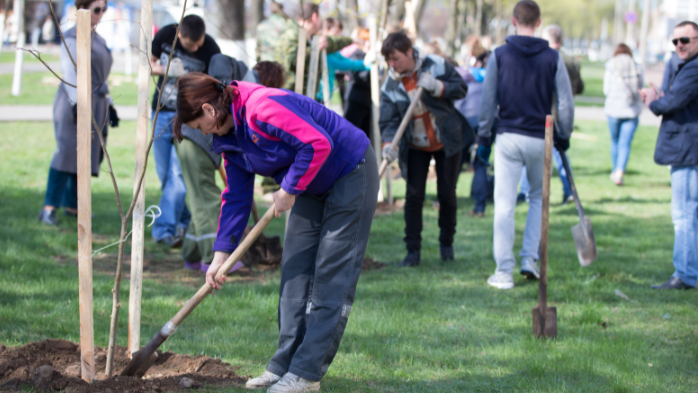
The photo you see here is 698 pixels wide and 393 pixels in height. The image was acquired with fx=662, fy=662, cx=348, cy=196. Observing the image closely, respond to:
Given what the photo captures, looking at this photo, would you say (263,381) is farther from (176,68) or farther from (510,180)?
(176,68)

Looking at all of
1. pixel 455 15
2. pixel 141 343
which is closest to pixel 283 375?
pixel 141 343

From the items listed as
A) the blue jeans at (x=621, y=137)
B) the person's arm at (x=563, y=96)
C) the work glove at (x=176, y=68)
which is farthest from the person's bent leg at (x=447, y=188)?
the blue jeans at (x=621, y=137)

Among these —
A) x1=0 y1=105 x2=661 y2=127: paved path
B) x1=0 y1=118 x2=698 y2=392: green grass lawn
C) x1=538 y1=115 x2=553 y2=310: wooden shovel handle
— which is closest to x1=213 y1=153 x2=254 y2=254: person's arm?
x1=0 y1=118 x2=698 y2=392: green grass lawn

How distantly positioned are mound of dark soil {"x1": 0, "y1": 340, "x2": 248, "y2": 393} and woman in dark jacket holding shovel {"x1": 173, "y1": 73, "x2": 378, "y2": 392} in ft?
1.08

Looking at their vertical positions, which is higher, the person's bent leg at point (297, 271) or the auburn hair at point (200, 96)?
the auburn hair at point (200, 96)

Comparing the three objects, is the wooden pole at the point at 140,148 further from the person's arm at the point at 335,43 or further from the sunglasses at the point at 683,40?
the sunglasses at the point at 683,40

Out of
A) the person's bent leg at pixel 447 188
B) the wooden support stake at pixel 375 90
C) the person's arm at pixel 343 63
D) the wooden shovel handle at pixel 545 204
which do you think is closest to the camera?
the wooden shovel handle at pixel 545 204

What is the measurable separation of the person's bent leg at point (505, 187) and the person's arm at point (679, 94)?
119cm

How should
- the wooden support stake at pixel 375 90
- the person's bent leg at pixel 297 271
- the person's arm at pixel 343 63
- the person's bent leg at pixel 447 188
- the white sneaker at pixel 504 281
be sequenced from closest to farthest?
the person's bent leg at pixel 297 271 → the white sneaker at pixel 504 281 → the person's bent leg at pixel 447 188 → the person's arm at pixel 343 63 → the wooden support stake at pixel 375 90

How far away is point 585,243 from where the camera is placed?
15.5 feet

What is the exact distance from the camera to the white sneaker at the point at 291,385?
312cm

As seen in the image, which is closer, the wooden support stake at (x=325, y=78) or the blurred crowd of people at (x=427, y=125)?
the blurred crowd of people at (x=427, y=125)

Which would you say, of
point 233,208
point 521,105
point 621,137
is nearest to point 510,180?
point 521,105

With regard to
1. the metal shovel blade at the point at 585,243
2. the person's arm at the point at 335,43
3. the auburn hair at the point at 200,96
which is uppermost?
the person's arm at the point at 335,43
